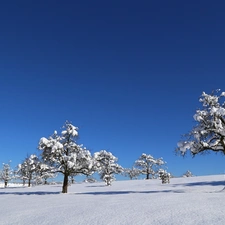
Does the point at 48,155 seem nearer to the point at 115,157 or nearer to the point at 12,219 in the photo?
the point at 12,219

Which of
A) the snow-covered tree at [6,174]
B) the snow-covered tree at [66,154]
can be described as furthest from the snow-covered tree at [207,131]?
the snow-covered tree at [6,174]

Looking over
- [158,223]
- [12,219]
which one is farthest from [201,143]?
[12,219]

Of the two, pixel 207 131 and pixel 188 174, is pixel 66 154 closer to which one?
pixel 207 131

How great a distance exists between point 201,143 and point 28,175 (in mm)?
64367

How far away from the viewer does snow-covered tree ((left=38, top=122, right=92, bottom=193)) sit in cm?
3228

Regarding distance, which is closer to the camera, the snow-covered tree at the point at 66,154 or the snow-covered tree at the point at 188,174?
the snow-covered tree at the point at 66,154

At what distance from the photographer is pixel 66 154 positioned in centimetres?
3359

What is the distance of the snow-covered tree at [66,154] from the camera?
3228cm

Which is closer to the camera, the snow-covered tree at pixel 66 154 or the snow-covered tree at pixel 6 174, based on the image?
the snow-covered tree at pixel 66 154

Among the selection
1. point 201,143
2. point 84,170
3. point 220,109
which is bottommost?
point 84,170

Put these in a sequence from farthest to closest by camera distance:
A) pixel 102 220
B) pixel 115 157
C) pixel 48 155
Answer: pixel 115 157, pixel 48 155, pixel 102 220

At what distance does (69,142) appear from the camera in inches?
1336

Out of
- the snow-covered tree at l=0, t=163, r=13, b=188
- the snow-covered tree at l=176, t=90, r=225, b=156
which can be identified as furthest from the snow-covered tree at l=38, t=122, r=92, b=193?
the snow-covered tree at l=0, t=163, r=13, b=188

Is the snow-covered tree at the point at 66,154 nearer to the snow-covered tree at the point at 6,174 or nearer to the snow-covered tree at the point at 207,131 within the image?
the snow-covered tree at the point at 207,131
